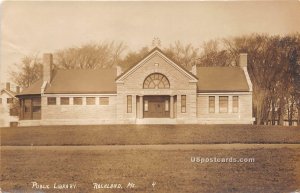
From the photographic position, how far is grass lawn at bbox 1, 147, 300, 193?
29.8 feet

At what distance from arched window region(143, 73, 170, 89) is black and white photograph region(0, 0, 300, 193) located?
0.74m

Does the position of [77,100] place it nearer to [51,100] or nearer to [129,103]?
[51,100]

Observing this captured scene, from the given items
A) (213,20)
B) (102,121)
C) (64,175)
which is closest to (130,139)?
(102,121)

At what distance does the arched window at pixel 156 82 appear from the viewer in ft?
35.4

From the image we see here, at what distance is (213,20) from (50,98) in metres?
2.92

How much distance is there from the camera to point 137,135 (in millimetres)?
9641

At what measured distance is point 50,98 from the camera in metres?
10.1

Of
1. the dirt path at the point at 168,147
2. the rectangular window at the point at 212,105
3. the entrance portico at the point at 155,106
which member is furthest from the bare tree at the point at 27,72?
the rectangular window at the point at 212,105

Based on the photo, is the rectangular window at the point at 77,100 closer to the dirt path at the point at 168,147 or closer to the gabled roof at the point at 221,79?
the dirt path at the point at 168,147

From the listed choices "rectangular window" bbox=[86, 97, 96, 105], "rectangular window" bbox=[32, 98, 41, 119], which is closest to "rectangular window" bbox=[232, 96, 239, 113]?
"rectangular window" bbox=[86, 97, 96, 105]

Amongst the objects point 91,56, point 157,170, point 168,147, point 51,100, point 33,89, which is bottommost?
point 157,170

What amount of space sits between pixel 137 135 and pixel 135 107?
0.64 m

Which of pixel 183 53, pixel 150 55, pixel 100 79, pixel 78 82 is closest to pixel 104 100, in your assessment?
pixel 100 79

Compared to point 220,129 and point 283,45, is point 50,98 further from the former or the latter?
point 283,45
